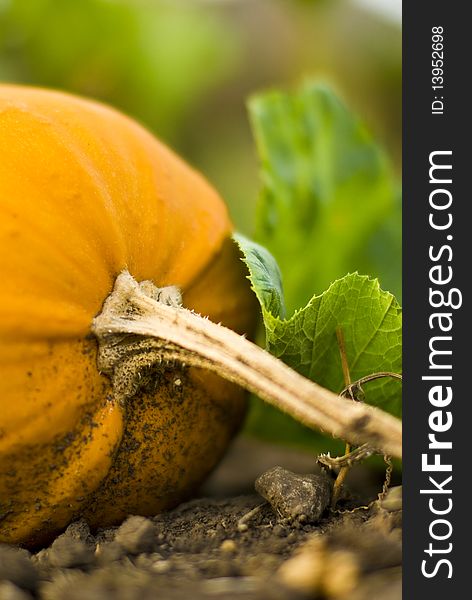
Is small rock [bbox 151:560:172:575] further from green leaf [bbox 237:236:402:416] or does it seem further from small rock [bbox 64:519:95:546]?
green leaf [bbox 237:236:402:416]

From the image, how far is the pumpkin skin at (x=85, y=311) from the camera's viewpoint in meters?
1.02

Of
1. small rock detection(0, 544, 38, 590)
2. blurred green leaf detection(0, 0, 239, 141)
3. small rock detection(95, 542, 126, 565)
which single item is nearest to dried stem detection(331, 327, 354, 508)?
small rock detection(95, 542, 126, 565)

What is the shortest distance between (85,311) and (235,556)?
36 cm

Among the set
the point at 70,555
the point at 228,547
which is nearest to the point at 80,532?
the point at 70,555

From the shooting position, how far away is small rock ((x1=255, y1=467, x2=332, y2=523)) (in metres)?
1.03

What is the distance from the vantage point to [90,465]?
1.07m

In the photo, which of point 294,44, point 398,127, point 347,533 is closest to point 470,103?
point 347,533

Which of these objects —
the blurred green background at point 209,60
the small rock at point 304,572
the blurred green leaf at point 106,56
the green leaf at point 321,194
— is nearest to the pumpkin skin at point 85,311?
the small rock at point 304,572

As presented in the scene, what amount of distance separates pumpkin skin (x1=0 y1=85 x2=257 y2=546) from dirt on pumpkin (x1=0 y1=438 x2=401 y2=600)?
0.19 feet

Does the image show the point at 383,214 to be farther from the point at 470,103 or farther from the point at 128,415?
the point at 128,415

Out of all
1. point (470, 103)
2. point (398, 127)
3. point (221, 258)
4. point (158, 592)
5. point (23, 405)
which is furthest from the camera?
point (398, 127)

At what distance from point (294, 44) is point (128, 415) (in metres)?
2.23

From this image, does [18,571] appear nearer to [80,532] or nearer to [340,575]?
[80,532]

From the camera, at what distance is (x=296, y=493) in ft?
3.44
